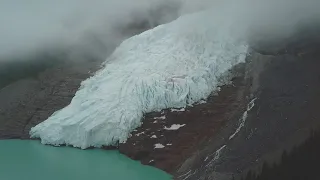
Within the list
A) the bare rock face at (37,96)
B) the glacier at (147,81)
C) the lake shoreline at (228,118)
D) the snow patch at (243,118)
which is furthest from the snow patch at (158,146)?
the bare rock face at (37,96)

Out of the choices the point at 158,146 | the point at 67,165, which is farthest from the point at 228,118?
the point at 67,165

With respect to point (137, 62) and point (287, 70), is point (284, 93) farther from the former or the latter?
point (137, 62)

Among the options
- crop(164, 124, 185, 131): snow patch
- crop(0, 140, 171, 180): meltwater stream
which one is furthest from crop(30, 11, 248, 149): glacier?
crop(164, 124, 185, 131): snow patch

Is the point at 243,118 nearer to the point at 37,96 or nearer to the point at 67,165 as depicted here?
the point at 67,165

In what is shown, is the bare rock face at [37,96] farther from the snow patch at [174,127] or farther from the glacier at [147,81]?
the snow patch at [174,127]

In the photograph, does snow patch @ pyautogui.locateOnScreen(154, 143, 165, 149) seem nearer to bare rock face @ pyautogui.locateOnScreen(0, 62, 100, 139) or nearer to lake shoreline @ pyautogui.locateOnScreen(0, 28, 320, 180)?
lake shoreline @ pyautogui.locateOnScreen(0, 28, 320, 180)

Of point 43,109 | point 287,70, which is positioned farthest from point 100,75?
point 287,70
